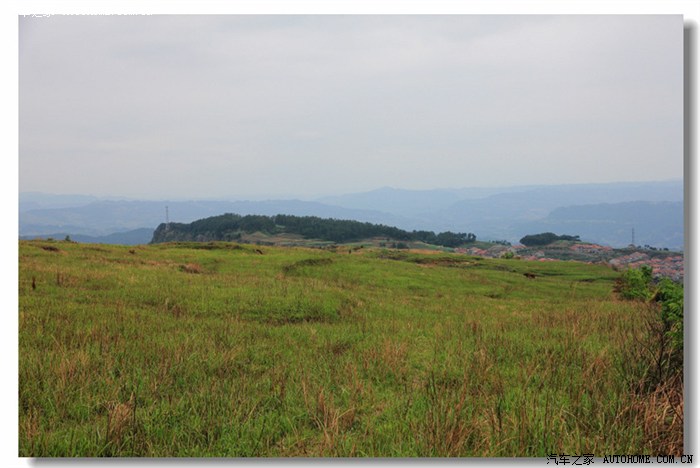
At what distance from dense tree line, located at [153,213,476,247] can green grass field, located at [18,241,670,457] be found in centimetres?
570

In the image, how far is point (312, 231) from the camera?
53.6 feet

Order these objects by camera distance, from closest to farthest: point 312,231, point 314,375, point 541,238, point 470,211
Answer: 1. point 314,375
2. point 541,238
3. point 470,211
4. point 312,231

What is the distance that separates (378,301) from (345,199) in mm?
2265

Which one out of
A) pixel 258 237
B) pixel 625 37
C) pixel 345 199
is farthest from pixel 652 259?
pixel 258 237

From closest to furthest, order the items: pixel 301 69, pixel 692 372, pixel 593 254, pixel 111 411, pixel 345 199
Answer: pixel 111 411
pixel 692 372
pixel 301 69
pixel 593 254
pixel 345 199

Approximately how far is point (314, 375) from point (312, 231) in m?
11.4

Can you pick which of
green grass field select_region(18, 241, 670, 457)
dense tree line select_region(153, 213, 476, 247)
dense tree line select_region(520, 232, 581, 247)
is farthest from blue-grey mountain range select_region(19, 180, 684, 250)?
dense tree line select_region(153, 213, 476, 247)

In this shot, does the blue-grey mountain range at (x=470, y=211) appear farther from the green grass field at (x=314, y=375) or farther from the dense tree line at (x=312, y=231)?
the dense tree line at (x=312, y=231)

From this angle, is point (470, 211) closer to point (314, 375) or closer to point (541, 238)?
point (541, 238)

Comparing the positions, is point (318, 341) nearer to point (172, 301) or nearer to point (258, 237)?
point (172, 301)

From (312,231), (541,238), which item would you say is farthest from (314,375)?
(312,231)

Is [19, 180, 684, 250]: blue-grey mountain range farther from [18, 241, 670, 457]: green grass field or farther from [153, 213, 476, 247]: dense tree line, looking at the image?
[153, 213, 476, 247]: dense tree line

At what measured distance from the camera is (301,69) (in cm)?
732
